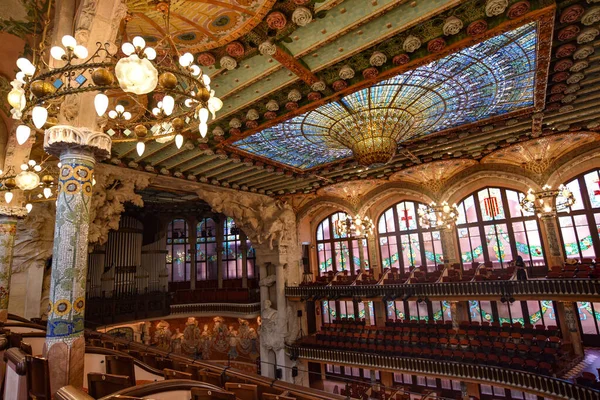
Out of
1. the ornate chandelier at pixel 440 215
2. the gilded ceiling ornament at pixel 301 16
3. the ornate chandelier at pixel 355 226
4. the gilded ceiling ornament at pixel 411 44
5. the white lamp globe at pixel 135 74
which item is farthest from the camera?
the ornate chandelier at pixel 355 226

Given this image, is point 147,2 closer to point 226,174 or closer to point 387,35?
point 387,35

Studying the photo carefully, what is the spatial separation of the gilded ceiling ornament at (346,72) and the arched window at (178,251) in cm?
1586

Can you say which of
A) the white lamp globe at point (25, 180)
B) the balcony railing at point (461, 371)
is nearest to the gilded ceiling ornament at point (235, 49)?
the white lamp globe at point (25, 180)

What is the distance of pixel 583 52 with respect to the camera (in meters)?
5.82

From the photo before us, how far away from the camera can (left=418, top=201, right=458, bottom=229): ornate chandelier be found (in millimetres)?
11945

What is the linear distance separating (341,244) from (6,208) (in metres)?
14.2

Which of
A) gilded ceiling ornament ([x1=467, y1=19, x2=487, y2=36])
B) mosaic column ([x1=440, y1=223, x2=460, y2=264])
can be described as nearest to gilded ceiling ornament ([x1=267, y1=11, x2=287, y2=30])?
gilded ceiling ornament ([x1=467, y1=19, x2=487, y2=36])

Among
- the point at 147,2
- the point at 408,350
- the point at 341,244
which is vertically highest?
the point at 147,2

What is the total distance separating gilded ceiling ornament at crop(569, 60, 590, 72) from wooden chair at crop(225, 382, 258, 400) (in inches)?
314

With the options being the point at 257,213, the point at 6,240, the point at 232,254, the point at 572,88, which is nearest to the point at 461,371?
the point at 572,88

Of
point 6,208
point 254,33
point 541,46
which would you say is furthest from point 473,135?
point 6,208

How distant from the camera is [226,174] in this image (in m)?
12.1

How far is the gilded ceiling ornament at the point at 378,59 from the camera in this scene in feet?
18.1

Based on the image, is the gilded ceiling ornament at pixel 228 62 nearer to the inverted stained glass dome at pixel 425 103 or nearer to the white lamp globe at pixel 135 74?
the inverted stained glass dome at pixel 425 103
